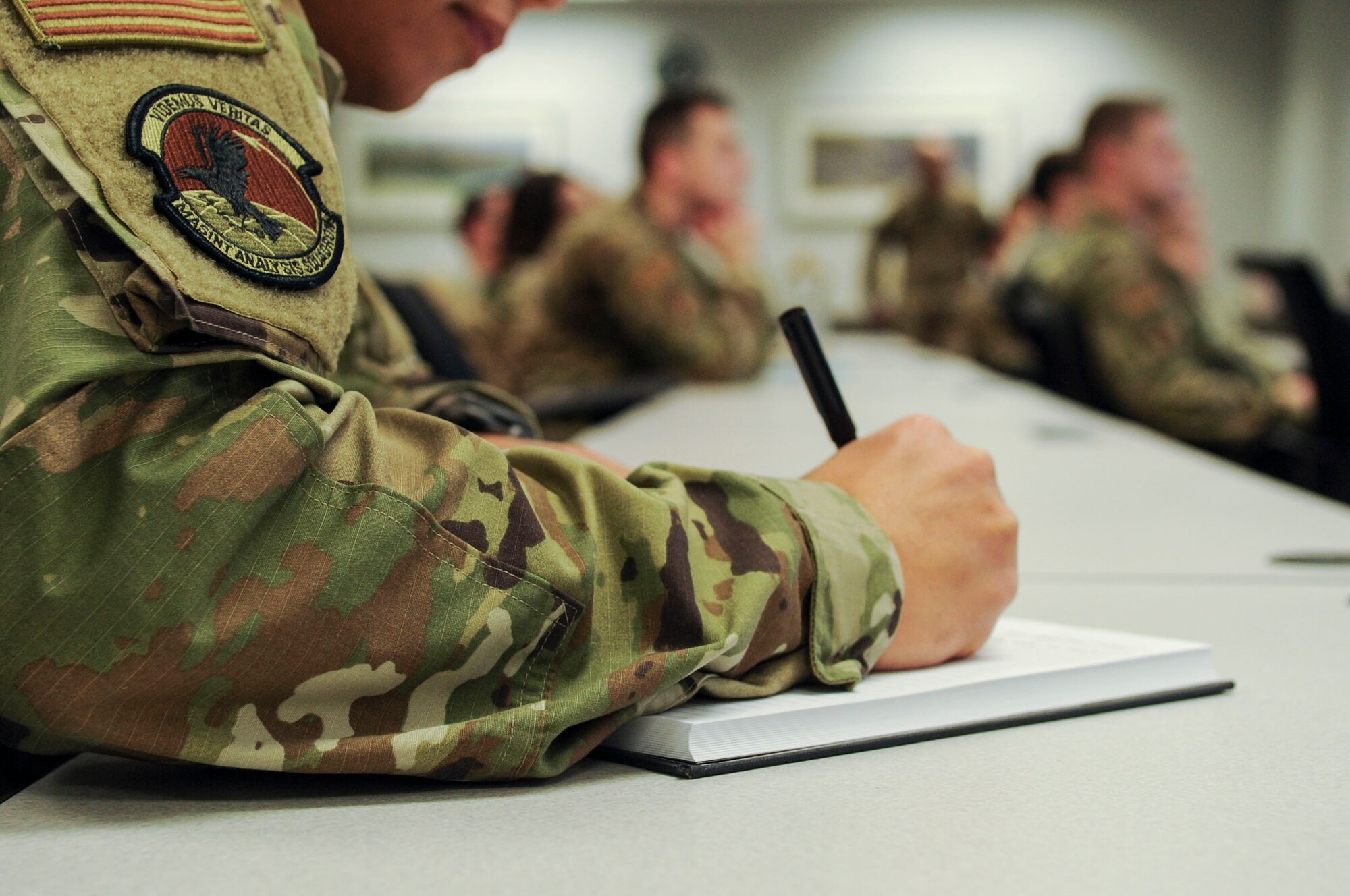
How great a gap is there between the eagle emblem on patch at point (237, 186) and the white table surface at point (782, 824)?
169 mm

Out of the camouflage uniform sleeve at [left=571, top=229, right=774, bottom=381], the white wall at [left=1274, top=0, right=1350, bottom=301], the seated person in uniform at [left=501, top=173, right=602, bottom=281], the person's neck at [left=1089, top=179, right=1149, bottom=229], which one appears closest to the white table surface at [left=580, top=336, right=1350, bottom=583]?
the camouflage uniform sleeve at [left=571, top=229, right=774, bottom=381]

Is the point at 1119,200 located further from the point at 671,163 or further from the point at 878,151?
the point at 878,151

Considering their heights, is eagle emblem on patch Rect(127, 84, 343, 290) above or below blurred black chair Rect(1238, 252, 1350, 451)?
above

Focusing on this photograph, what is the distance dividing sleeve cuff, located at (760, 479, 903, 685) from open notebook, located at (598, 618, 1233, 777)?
13mm

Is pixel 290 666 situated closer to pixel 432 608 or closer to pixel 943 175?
pixel 432 608

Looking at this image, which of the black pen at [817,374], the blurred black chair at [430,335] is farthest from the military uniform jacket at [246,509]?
the blurred black chair at [430,335]

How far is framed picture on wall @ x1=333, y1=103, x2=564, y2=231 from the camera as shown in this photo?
708 cm

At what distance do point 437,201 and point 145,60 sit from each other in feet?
22.7

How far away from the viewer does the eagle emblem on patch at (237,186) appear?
0.41 metres

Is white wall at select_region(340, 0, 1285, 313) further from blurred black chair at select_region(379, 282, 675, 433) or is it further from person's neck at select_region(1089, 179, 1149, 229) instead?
blurred black chair at select_region(379, 282, 675, 433)

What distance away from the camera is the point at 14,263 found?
0.40 m

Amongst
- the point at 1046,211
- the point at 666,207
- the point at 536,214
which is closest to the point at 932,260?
the point at 1046,211

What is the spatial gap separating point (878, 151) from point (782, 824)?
6923mm

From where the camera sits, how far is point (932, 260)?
238 inches
